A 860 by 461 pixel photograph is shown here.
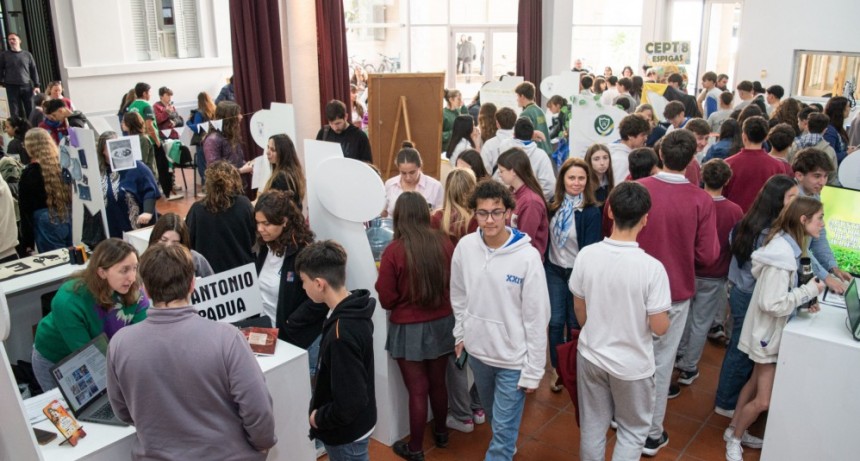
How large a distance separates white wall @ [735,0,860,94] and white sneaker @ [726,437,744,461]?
8769 mm

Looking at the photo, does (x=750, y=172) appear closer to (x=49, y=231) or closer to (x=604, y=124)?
(x=604, y=124)

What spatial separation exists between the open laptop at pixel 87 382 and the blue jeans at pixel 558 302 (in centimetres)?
229

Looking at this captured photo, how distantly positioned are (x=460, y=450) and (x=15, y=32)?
9980 mm

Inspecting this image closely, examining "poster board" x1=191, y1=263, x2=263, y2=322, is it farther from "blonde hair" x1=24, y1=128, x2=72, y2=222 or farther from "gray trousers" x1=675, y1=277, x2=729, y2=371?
"blonde hair" x1=24, y1=128, x2=72, y2=222

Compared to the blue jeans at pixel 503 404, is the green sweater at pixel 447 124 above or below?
above

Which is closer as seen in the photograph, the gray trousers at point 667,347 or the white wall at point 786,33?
the gray trousers at point 667,347

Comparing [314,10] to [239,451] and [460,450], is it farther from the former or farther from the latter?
[239,451]

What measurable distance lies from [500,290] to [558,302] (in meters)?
1.24

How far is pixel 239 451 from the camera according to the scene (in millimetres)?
2287

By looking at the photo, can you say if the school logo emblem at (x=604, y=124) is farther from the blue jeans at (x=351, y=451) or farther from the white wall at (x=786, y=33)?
the white wall at (x=786, y=33)

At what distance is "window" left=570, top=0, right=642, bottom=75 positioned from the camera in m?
13.1

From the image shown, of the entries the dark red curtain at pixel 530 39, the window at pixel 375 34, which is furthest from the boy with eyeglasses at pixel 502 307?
the window at pixel 375 34

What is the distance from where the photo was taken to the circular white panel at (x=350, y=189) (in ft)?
10.6

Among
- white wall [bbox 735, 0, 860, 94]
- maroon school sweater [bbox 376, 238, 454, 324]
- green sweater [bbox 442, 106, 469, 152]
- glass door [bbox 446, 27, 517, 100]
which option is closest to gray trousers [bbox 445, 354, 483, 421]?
maroon school sweater [bbox 376, 238, 454, 324]
